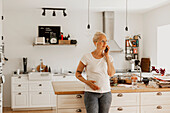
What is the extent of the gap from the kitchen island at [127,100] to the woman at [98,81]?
24 centimetres

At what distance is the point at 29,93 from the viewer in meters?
5.66

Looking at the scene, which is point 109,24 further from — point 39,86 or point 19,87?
point 19,87

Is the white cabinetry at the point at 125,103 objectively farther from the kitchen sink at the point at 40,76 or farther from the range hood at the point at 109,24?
the range hood at the point at 109,24

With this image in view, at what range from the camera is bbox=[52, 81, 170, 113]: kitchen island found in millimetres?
2818

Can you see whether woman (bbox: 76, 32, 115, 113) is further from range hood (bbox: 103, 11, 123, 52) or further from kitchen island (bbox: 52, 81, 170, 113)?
range hood (bbox: 103, 11, 123, 52)

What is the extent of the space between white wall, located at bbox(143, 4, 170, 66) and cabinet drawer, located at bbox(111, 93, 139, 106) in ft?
10.6

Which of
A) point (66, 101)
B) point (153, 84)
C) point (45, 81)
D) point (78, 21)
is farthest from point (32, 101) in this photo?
point (153, 84)

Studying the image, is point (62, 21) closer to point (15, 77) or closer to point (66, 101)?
point (15, 77)

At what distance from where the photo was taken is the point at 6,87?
19.9 feet

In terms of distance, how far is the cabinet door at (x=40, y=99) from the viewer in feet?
18.6

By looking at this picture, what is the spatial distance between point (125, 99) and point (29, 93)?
3.34 meters

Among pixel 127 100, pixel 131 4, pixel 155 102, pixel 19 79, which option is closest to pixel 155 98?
pixel 155 102

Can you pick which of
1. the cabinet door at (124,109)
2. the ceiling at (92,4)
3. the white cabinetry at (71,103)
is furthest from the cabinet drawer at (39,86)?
the cabinet door at (124,109)

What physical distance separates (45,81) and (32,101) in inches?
23.6
